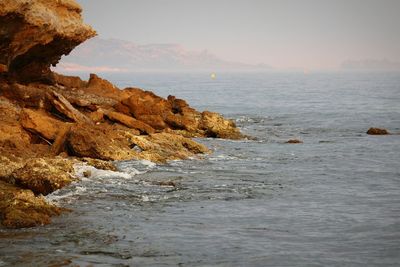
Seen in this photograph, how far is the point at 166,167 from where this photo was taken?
94.8 feet

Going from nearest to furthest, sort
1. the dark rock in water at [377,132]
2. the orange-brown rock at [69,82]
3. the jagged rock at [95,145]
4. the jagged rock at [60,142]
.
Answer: the jagged rock at [95,145]
the jagged rock at [60,142]
the orange-brown rock at [69,82]
the dark rock in water at [377,132]

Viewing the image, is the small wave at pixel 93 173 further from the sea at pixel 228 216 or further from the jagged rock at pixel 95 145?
the jagged rock at pixel 95 145

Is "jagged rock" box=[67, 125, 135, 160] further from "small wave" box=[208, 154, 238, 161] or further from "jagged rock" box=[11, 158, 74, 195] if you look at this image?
"small wave" box=[208, 154, 238, 161]

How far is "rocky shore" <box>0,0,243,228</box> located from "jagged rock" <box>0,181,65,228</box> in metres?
0.03

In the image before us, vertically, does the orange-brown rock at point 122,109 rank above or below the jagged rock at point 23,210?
above

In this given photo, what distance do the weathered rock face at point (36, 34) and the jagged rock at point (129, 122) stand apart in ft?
18.6

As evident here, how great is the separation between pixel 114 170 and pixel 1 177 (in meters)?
5.82

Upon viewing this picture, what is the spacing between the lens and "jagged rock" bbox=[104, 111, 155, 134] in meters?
36.6

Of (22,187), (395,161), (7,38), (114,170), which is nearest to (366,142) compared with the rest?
(395,161)

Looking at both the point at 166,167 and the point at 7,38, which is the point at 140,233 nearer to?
the point at 166,167

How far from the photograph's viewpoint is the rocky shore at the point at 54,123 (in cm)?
2153

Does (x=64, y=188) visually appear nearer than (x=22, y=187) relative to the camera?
No

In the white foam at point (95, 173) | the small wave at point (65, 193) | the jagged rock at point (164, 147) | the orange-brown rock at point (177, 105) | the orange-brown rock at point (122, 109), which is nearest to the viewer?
the small wave at point (65, 193)

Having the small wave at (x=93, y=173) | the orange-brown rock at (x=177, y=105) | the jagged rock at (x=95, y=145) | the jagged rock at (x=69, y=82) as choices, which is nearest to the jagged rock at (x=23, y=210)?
the small wave at (x=93, y=173)
